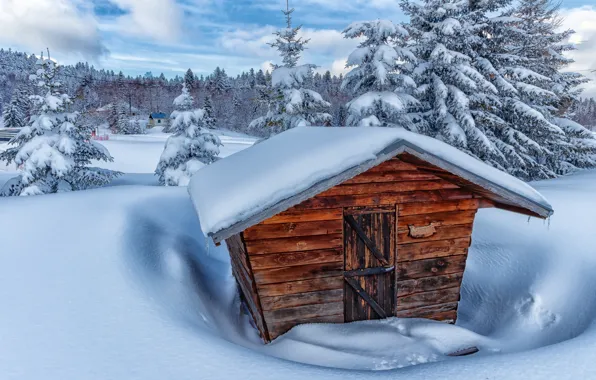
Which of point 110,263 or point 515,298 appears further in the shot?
point 515,298

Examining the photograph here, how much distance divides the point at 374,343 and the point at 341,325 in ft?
2.33

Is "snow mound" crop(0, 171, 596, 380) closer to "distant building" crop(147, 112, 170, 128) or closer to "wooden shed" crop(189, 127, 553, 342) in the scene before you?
"wooden shed" crop(189, 127, 553, 342)

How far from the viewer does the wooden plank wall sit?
6.05 metres

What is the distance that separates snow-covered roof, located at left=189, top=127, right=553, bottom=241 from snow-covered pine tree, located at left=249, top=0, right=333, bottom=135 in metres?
12.7

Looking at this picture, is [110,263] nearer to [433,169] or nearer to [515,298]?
[433,169]

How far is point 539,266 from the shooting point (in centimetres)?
790

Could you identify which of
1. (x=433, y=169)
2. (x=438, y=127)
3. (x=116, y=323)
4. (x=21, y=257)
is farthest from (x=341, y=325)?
(x=438, y=127)

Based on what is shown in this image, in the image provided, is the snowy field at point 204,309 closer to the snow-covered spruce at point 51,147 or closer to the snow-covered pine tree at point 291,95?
the snow-covered spruce at point 51,147

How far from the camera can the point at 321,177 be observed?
5.16 m

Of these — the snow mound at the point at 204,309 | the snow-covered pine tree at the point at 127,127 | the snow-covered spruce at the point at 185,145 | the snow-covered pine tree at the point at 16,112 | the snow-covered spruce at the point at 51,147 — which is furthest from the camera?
the snow-covered pine tree at the point at 16,112

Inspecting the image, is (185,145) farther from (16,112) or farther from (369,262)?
(16,112)

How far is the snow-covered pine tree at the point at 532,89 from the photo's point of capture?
56.1 feet

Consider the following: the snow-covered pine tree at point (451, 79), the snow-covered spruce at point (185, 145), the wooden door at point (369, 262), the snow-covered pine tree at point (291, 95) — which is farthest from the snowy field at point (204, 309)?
the snow-covered pine tree at point (291, 95)

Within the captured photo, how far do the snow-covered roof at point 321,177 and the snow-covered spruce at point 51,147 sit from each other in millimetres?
13668
